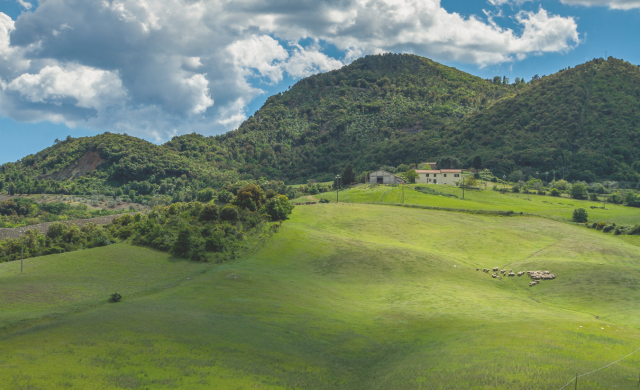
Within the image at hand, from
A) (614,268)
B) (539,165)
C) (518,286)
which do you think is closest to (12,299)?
(518,286)

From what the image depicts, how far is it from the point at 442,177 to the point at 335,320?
412 feet

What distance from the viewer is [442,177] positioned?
150 metres

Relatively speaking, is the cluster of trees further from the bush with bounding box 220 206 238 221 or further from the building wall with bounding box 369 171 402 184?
the building wall with bounding box 369 171 402 184

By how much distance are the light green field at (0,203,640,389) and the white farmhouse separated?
276ft

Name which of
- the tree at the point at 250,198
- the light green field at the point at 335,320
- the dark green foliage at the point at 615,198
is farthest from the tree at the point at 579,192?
the tree at the point at 250,198

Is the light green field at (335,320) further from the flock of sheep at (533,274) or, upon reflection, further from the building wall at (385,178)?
the building wall at (385,178)

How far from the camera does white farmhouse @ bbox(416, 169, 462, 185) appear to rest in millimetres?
149125

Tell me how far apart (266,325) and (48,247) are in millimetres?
43885

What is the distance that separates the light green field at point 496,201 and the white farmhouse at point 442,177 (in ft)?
53.7

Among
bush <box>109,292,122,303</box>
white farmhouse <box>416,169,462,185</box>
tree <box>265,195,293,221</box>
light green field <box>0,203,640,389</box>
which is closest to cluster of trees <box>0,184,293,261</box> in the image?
tree <box>265,195,293,221</box>

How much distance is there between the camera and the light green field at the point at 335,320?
21.0 m

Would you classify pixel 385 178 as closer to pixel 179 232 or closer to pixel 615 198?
pixel 615 198

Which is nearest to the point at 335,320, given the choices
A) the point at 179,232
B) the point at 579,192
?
the point at 179,232

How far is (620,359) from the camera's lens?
21000 millimetres
